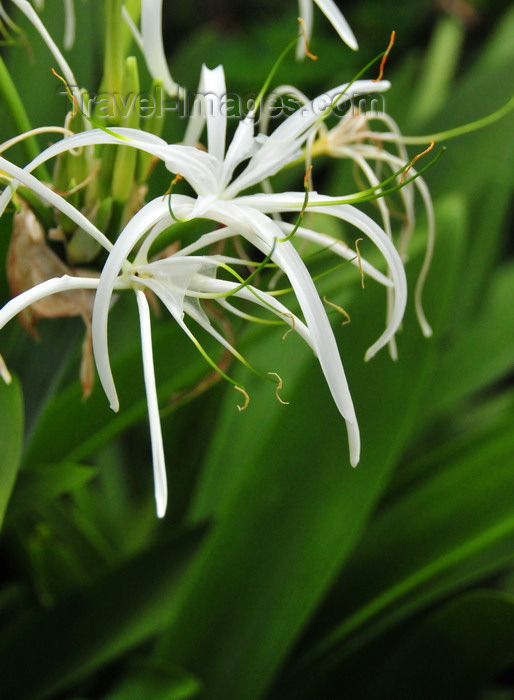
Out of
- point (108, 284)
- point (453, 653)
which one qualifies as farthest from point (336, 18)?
point (453, 653)

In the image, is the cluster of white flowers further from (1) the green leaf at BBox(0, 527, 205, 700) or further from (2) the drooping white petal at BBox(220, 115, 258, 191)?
(1) the green leaf at BBox(0, 527, 205, 700)

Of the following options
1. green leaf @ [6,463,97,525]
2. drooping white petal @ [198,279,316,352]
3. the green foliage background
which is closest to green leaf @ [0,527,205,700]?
the green foliage background

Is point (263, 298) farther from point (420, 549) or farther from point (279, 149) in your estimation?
point (420, 549)

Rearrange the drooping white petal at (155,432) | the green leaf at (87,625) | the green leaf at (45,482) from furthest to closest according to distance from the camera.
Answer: the green leaf at (87,625), the green leaf at (45,482), the drooping white petal at (155,432)

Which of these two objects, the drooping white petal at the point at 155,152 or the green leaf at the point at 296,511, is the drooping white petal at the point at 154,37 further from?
the green leaf at the point at 296,511

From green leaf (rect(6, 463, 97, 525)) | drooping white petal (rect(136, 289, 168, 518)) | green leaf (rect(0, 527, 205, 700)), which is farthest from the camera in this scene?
green leaf (rect(0, 527, 205, 700))

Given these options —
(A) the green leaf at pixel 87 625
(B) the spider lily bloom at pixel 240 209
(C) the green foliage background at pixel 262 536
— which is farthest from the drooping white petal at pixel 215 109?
(A) the green leaf at pixel 87 625

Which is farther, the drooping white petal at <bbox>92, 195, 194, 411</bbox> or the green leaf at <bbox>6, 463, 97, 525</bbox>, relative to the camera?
the green leaf at <bbox>6, 463, 97, 525</bbox>
